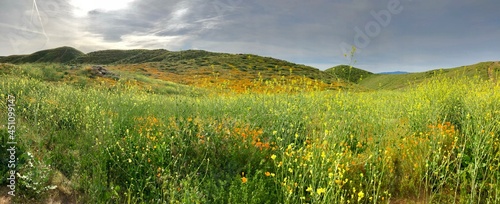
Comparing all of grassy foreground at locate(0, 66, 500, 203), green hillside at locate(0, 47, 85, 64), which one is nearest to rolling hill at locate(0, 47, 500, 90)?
grassy foreground at locate(0, 66, 500, 203)

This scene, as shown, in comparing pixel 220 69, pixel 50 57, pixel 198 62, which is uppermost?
pixel 50 57

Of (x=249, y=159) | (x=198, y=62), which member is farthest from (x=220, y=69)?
(x=249, y=159)

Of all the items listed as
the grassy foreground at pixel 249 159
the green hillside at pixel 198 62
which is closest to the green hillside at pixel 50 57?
the green hillside at pixel 198 62

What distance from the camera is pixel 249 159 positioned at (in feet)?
13.5

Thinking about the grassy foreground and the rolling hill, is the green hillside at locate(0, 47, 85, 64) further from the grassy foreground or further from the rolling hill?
the grassy foreground

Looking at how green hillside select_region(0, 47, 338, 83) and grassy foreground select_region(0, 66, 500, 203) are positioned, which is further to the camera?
green hillside select_region(0, 47, 338, 83)

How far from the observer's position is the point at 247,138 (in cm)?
454

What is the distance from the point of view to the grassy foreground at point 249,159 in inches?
124

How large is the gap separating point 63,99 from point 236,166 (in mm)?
4293

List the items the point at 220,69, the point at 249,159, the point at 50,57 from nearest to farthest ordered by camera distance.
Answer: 1. the point at 249,159
2. the point at 220,69
3. the point at 50,57

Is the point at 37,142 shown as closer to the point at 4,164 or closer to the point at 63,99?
the point at 4,164

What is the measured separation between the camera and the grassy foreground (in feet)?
10.3

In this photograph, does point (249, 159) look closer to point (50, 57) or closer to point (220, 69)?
point (220, 69)

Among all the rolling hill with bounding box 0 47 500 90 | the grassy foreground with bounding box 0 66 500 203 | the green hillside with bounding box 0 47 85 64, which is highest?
the green hillside with bounding box 0 47 85 64
